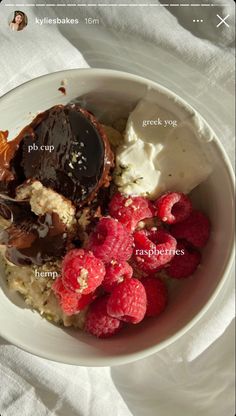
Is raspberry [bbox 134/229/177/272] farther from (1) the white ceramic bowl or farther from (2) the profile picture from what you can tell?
(2) the profile picture

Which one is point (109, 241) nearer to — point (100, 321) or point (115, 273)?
point (115, 273)

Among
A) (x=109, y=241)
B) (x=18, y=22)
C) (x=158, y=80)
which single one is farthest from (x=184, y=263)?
(x=18, y=22)

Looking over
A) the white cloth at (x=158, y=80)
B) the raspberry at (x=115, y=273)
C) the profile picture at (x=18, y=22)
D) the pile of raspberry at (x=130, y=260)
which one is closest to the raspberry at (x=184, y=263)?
the pile of raspberry at (x=130, y=260)

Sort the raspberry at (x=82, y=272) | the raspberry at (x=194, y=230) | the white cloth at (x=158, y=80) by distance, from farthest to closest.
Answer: the white cloth at (x=158, y=80)
the raspberry at (x=194, y=230)
the raspberry at (x=82, y=272)

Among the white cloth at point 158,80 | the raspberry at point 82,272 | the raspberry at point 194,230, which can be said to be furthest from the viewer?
the white cloth at point 158,80

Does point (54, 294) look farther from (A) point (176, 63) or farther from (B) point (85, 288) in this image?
(A) point (176, 63)

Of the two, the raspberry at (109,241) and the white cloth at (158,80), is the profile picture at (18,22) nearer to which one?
the white cloth at (158,80)

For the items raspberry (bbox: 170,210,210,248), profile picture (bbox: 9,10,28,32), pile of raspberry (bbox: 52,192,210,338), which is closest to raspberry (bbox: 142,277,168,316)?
pile of raspberry (bbox: 52,192,210,338)
